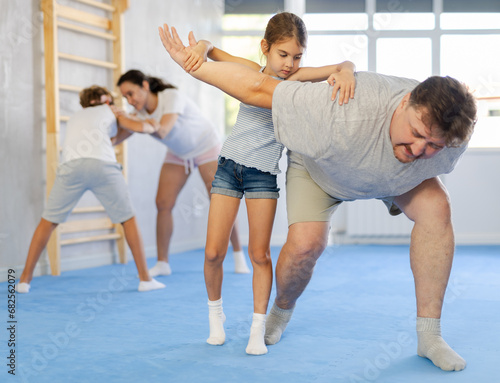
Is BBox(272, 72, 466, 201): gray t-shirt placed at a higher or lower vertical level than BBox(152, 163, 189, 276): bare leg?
higher

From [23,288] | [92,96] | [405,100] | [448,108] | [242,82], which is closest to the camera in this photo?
[448,108]

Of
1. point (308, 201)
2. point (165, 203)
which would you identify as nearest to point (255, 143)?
point (308, 201)

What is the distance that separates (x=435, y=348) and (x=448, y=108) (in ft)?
2.52

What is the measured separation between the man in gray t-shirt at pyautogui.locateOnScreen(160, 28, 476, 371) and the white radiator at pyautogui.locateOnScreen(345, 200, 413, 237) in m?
3.62

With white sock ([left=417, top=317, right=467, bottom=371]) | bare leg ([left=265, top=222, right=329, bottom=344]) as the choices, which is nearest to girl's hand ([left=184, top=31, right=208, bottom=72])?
bare leg ([left=265, top=222, right=329, bottom=344])

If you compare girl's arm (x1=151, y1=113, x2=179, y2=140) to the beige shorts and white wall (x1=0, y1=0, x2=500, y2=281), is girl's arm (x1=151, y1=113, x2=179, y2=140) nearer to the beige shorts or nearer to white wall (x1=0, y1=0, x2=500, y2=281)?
white wall (x1=0, y1=0, x2=500, y2=281)

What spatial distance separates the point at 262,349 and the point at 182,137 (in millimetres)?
1913

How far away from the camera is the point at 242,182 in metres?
2.13

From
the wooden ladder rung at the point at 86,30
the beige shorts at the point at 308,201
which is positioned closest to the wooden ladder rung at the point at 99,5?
the wooden ladder rung at the point at 86,30

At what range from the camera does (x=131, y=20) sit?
4707 mm

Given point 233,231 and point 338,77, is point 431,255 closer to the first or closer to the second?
point 338,77

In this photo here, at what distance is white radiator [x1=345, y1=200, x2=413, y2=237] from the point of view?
562 cm

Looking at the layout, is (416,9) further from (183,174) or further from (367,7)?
(183,174)

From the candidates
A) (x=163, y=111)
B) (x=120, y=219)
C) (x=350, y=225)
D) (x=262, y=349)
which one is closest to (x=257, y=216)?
(x=262, y=349)
